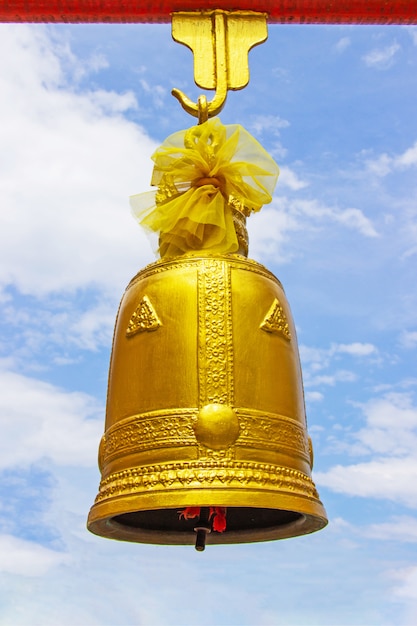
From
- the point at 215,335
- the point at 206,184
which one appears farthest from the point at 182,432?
the point at 206,184

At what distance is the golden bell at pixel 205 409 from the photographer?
1.93 m

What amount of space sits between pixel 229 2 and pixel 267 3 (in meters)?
0.16

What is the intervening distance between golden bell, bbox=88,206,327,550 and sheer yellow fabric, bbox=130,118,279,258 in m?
0.11

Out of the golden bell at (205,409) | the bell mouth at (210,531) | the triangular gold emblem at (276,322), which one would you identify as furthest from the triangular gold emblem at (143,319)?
the bell mouth at (210,531)

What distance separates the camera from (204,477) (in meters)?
1.88

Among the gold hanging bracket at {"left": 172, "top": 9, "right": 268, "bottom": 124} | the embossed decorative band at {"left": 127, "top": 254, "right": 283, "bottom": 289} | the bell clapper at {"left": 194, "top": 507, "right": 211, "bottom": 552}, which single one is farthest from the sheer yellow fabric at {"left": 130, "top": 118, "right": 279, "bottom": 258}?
the bell clapper at {"left": 194, "top": 507, "right": 211, "bottom": 552}

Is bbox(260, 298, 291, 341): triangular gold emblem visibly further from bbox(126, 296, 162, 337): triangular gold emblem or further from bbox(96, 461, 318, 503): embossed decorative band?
bbox(96, 461, 318, 503): embossed decorative band

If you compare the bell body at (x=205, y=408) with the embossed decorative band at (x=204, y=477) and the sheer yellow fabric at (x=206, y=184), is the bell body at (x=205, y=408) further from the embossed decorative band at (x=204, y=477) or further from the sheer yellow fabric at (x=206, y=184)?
the sheer yellow fabric at (x=206, y=184)

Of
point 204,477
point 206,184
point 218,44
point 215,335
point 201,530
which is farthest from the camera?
point 218,44

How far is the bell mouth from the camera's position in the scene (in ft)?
7.70

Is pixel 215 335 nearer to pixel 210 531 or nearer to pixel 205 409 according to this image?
pixel 205 409

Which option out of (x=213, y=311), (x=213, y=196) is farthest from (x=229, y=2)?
(x=213, y=311)

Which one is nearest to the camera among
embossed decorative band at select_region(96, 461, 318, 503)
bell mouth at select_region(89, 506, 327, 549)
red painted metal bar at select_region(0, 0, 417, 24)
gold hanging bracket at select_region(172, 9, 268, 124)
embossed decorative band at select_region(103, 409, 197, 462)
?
embossed decorative band at select_region(96, 461, 318, 503)

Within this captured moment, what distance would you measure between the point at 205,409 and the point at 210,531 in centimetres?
61
